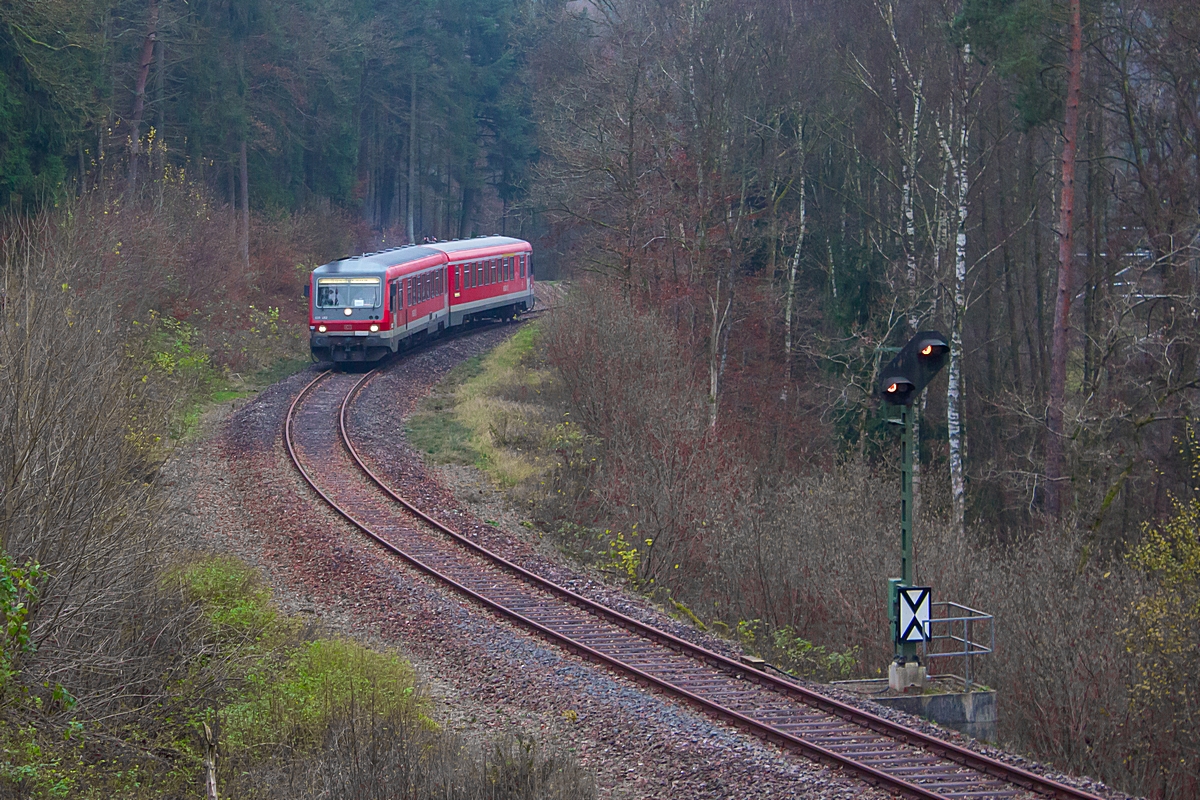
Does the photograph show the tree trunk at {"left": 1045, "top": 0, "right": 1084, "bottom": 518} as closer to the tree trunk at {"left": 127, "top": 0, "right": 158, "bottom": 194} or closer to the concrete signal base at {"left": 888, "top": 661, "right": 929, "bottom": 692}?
the concrete signal base at {"left": 888, "top": 661, "right": 929, "bottom": 692}

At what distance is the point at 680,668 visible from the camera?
11875 mm

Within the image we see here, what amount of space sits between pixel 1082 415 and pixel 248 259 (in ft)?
95.7

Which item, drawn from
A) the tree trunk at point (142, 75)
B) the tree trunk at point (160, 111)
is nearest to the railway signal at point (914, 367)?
the tree trunk at point (160, 111)

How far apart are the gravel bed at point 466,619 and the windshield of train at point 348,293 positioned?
184 inches

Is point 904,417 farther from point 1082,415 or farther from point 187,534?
point 187,534

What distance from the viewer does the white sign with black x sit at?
1188cm

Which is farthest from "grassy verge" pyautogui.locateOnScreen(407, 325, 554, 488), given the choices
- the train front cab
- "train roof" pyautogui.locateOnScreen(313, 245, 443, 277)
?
"train roof" pyautogui.locateOnScreen(313, 245, 443, 277)

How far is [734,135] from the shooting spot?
3156cm

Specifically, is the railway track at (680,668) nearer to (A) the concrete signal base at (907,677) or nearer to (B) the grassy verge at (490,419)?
(A) the concrete signal base at (907,677)

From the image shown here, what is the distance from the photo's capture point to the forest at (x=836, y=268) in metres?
16.7

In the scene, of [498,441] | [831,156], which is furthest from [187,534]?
[831,156]

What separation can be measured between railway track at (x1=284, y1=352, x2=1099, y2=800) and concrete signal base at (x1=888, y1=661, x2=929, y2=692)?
4.48 ft

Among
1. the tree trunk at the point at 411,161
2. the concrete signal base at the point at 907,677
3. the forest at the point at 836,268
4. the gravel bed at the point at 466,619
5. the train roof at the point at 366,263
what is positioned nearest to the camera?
the gravel bed at the point at 466,619

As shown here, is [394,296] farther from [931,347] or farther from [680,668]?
[931,347]
